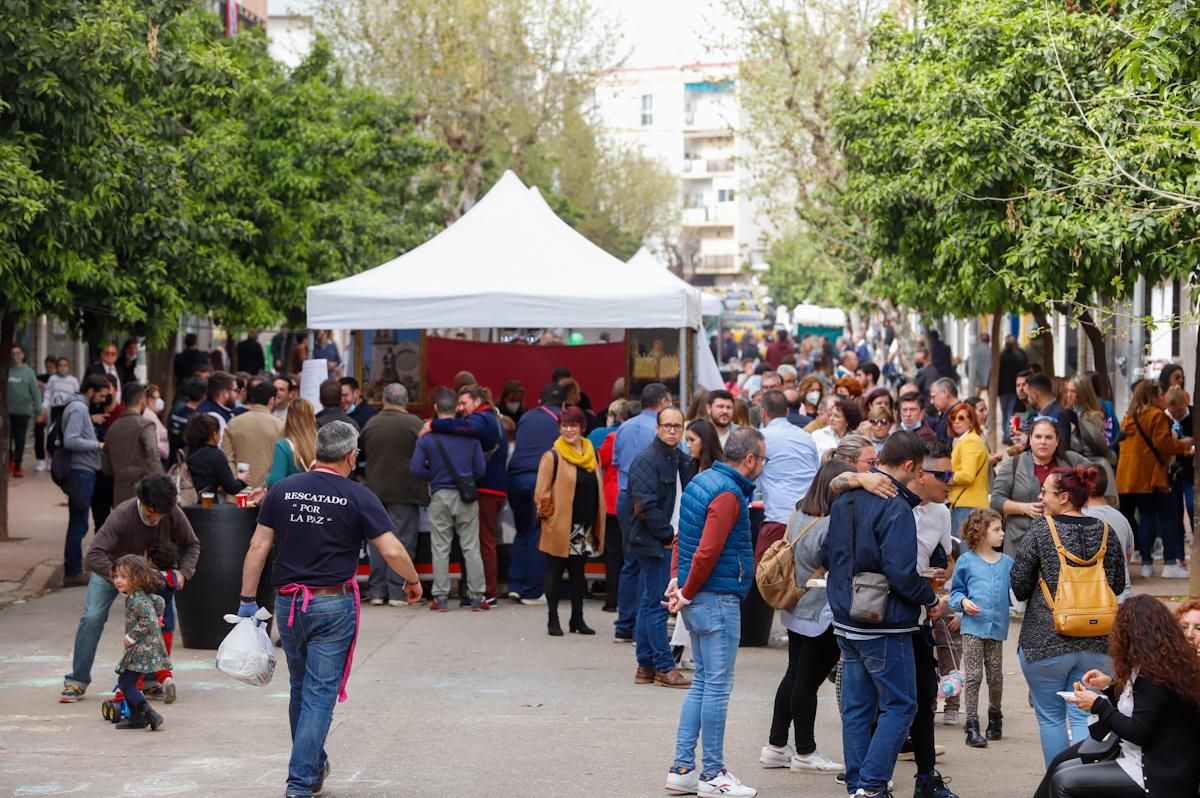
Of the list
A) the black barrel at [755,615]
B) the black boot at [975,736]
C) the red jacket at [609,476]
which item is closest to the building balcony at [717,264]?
the red jacket at [609,476]

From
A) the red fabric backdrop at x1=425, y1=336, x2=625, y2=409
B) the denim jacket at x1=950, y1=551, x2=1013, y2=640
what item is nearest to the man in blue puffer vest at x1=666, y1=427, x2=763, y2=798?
the denim jacket at x1=950, y1=551, x2=1013, y2=640

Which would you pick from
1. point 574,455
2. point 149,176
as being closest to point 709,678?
point 574,455

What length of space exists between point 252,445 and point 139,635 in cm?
369

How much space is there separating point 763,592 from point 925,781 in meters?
1.16

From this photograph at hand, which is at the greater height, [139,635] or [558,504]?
[558,504]

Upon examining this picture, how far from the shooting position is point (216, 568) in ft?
36.6

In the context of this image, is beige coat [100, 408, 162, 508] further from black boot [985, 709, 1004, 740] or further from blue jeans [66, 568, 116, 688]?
black boot [985, 709, 1004, 740]

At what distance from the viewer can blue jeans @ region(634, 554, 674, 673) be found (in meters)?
10.3

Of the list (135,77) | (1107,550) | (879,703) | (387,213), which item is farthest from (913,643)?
(387,213)

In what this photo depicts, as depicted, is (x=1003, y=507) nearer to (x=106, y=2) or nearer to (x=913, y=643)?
(x=913, y=643)

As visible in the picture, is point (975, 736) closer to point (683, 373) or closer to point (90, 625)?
point (90, 625)

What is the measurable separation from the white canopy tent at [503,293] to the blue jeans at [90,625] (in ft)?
18.6

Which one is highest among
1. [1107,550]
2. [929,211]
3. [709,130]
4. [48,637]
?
[709,130]

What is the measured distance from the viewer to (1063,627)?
23.0 feet
